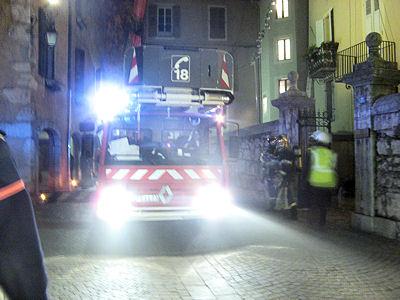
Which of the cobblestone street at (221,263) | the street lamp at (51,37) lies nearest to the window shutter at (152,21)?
the street lamp at (51,37)

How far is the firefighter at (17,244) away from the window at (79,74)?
13.8 meters

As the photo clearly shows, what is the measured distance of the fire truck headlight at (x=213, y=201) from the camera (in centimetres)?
647

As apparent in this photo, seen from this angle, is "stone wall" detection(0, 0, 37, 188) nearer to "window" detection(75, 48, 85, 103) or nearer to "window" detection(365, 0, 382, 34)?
"window" detection(75, 48, 85, 103)

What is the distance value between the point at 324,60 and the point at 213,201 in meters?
14.4

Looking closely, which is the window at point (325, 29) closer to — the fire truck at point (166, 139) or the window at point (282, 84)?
the window at point (282, 84)

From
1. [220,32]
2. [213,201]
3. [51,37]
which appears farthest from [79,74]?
[220,32]

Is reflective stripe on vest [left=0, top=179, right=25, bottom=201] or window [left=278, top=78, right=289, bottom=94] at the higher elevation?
window [left=278, top=78, right=289, bottom=94]

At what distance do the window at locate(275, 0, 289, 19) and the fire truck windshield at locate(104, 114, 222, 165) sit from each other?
752 inches

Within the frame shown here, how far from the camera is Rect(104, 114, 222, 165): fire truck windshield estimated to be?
6.70 meters

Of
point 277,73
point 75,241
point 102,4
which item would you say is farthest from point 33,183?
point 277,73

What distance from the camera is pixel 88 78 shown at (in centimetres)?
1744

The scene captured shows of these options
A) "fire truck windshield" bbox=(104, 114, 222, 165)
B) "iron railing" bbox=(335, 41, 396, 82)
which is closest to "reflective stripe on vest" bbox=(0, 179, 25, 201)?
"fire truck windshield" bbox=(104, 114, 222, 165)

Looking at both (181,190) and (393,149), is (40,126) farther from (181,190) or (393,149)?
(393,149)

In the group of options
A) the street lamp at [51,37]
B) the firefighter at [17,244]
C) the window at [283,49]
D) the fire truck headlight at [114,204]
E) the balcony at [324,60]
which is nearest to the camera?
the firefighter at [17,244]
